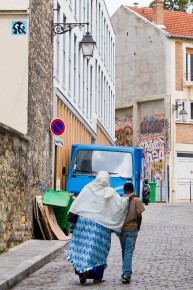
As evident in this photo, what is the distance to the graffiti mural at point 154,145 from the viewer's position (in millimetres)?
48438

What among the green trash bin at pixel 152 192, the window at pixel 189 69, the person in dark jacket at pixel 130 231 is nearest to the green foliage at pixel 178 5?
the window at pixel 189 69

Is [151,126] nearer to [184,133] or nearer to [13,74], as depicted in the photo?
[184,133]

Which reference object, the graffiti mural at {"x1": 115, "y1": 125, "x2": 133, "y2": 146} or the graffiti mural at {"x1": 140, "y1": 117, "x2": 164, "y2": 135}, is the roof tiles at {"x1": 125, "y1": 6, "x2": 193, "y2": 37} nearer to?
the graffiti mural at {"x1": 140, "y1": 117, "x2": 164, "y2": 135}


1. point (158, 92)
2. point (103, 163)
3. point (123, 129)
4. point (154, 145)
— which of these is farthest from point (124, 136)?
point (103, 163)

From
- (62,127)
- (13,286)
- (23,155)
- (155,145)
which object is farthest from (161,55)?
(13,286)

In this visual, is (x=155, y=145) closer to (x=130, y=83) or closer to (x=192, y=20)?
(x=130, y=83)

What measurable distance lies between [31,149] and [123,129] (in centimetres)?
Result: 3713

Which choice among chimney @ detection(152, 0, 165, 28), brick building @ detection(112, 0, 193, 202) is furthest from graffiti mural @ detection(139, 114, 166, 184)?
chimney @ detection(152, 0, 165, 28)

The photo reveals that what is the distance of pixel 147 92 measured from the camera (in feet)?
166

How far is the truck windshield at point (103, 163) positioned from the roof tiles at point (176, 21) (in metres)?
28.8

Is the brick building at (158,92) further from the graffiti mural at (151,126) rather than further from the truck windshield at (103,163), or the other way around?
the truck windshield at (103,163)

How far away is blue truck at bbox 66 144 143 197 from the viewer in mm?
21750

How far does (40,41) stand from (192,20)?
36.8 m

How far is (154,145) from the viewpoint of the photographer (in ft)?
162
